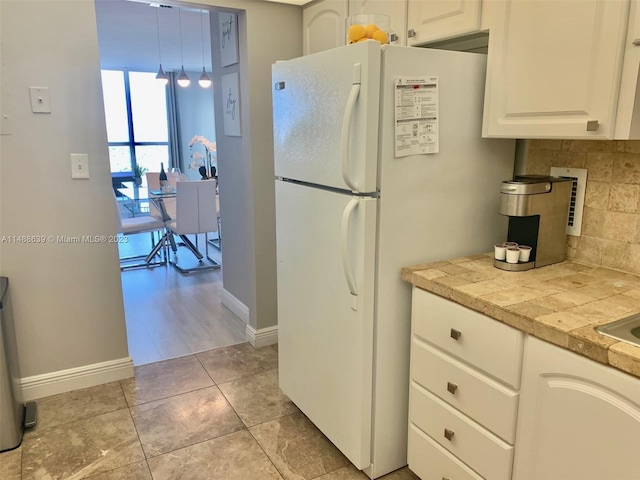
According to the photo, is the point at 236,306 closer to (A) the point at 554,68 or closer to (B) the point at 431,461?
(B) the point at 431,461

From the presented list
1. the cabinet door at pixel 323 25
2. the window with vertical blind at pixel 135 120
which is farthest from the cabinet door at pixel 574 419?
the window with vertical blind at pixel 135 120

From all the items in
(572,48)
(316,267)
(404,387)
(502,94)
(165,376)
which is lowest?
(165,376)

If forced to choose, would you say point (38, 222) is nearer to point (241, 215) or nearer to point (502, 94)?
point (241, 215)

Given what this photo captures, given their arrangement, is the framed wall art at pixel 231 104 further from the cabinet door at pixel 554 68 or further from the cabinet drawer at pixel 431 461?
the cabinet drawer at pixel 431 461

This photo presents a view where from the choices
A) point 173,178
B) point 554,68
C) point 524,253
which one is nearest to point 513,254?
point 524,253

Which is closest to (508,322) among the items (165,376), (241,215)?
(165,376)

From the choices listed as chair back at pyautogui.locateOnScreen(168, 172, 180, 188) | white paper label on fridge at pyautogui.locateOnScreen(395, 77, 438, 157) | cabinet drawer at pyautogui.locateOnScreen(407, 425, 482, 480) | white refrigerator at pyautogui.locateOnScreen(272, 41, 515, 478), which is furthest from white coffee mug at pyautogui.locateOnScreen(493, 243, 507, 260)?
chair back at pyautogui.locateOnScreen(168, 172, 180, 188)

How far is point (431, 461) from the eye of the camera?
1.77 meters

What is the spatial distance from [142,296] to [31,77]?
220 cm

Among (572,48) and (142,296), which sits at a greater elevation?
(572,48)

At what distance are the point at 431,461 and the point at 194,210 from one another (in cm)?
350

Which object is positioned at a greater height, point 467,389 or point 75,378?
point 467,389

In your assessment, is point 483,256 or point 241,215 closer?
point 483,256

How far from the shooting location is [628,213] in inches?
66.4
